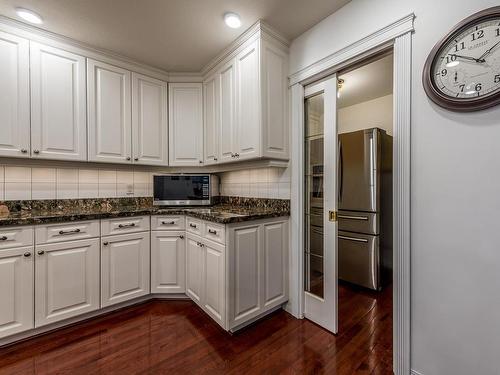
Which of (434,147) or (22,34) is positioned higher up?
(22,34)

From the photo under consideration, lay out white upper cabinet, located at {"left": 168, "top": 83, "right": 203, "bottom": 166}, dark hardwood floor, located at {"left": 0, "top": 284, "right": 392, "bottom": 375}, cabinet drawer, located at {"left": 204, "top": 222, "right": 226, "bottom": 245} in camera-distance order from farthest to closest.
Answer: white upper cabinet, located at {"left": 168, "top": 83, "right": 203, "bottom": 166} → cabinet drawer, located at {"left": 204, "top": 222, "right": 226, "bottom": 245} → dark hardwood floor, located at {"left": 0, "top": 284, "right": 392, "bottom": 375}

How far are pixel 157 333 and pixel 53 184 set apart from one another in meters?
1.75

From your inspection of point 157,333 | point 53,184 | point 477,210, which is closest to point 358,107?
point 477,210

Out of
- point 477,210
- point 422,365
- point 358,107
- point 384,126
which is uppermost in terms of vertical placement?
point 358,107

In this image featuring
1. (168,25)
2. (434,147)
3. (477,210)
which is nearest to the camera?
(477,210)

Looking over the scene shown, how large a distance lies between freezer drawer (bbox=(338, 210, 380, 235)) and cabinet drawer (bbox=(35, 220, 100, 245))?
2540 millimetres

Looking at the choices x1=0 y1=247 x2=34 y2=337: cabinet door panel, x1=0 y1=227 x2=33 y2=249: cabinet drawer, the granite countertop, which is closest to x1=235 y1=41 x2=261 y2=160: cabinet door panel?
the granite countertop

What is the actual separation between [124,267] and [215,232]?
101 cm

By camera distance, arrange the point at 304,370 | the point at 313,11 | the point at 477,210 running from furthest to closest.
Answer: the point at 313,11 → the point at 304,370 → the point at 477,210

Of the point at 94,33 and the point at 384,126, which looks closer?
the point at 94,33

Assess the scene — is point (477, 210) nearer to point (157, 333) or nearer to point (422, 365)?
point (422, 365)

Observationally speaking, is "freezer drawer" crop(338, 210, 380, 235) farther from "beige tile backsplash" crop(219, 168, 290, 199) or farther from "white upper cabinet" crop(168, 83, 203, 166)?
"white upper cabinet" crop(168, 83, 203, 166)

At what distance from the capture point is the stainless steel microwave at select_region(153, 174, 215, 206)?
2.55m

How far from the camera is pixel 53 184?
228cm
